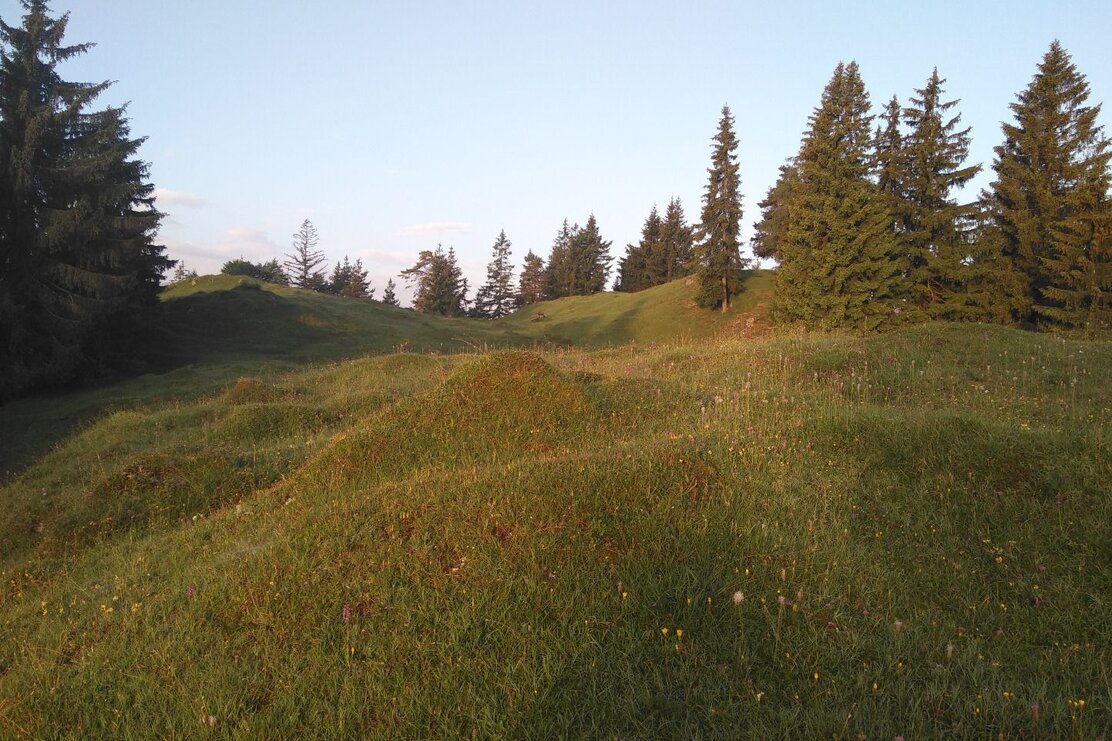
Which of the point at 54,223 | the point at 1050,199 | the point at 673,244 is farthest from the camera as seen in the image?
the point at 673,244

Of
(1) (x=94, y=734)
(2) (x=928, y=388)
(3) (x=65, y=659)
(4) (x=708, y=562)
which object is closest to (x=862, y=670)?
(4) (x=708, y=562)

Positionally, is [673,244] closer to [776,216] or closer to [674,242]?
[674,242]

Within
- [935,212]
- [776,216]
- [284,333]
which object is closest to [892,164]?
[935,212]

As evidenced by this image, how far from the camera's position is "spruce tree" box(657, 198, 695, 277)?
7981 centimetres

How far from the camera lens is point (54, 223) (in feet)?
80.9

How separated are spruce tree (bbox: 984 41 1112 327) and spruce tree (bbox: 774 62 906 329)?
18.7 feet

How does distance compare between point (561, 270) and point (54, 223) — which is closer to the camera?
point (54, 223)

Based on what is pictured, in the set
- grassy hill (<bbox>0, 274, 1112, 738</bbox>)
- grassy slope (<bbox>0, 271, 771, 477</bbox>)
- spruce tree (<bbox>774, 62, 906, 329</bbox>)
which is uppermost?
spruce tree (<bbox>774, 62, 906, 329</bbox>)

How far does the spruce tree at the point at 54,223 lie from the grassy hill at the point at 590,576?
2003 centimetres

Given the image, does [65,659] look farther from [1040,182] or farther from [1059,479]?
[1040,182]

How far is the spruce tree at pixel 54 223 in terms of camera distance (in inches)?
944

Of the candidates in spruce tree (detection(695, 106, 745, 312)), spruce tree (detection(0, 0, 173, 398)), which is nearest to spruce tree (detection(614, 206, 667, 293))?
spruce tree (detection(695, 106, 745, 312))

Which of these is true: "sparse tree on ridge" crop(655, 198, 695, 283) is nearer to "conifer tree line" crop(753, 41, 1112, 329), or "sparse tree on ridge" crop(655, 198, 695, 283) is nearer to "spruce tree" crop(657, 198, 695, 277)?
"spruce tree" crop(657, 198, 695, 277)

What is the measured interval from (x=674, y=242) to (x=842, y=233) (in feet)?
151
